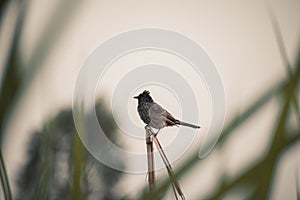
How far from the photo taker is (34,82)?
12 centimetres

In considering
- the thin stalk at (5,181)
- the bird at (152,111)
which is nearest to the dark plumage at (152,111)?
the bird at (152,111)

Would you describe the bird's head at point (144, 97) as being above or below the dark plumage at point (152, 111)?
above

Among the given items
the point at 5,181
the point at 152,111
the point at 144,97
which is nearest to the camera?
the point at 5,181

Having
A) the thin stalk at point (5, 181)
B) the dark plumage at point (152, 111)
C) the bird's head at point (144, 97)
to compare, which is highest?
the bird's head at point (144, 97)

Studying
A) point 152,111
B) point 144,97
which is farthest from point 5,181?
point 144,97

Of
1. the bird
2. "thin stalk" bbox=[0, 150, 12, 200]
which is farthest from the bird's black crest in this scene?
"thin stalk" bbox=[0, 150, 12, 200]

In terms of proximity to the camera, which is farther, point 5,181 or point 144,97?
point 144,97

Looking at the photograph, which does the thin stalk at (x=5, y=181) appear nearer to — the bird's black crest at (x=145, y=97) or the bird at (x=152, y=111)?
the bird at (x=152, y=111)

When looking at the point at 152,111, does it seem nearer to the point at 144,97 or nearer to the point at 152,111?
the point at 152,111

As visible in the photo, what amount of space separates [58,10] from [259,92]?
66 mm

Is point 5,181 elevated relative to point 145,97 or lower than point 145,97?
lower

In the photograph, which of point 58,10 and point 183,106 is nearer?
point 58,10

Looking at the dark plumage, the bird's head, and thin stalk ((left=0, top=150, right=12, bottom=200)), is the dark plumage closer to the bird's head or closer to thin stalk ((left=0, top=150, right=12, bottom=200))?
the bird's head

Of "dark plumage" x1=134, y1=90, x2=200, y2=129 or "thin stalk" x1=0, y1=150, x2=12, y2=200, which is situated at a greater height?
"dark plumage" x1=134, y1=90, x2=200, y2=129
